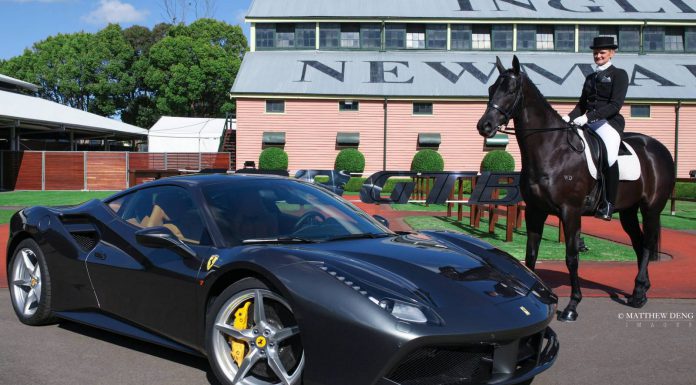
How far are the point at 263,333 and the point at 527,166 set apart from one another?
3835 mm

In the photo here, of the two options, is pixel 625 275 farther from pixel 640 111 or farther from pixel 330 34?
pixel 330 34

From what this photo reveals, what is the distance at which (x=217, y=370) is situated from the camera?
3.62 meters

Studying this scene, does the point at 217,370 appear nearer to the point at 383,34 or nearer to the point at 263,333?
the point at 263,333

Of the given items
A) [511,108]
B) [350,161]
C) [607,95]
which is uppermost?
[607,95]

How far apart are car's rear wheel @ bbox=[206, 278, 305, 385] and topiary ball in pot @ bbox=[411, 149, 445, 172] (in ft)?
91.3

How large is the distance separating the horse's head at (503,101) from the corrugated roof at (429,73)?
27037mm

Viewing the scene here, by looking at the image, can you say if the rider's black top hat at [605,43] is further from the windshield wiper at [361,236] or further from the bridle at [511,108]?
the windshield wiper at [361,236]

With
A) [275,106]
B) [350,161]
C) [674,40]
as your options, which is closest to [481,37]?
[674,40]

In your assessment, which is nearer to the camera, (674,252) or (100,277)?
(100,277)

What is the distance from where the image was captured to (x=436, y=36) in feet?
121

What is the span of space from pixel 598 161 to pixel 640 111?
99.3 ft

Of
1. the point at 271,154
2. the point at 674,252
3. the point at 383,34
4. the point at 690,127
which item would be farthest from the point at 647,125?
the point at 674,252

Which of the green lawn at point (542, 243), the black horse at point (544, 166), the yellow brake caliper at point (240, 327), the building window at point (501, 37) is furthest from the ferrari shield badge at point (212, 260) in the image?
the building window at point (501, 37)

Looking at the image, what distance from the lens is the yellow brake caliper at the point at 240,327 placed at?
3.61m
